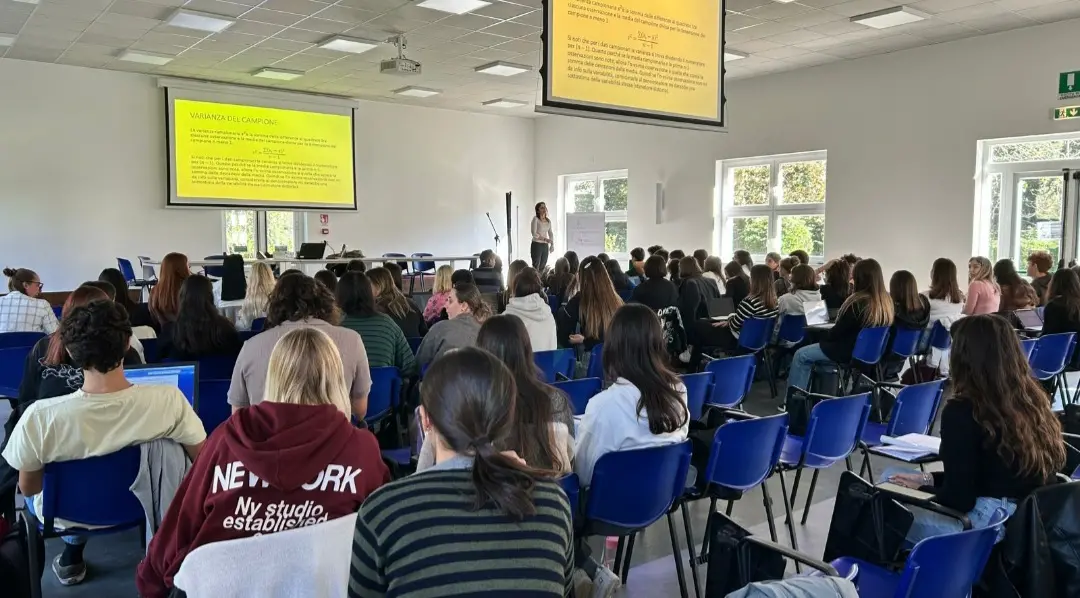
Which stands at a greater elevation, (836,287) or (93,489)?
(836,287)

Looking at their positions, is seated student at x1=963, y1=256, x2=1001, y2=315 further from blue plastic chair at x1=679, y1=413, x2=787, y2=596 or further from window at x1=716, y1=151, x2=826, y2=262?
blue plastic chair at x1=679, y1=413, x2=787, y2=596

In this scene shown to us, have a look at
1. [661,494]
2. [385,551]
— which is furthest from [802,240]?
[385,551]

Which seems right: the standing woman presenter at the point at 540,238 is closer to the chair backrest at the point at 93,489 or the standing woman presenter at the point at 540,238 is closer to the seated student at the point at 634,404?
the seated student at the point at 634,404

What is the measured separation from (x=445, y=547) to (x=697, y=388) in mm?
2848

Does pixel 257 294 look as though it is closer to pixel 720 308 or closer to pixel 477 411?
pixel 720 308

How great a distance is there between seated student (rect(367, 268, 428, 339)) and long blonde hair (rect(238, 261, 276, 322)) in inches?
29.3

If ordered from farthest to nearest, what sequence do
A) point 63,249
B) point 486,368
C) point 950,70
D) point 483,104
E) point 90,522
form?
point 483,104 < point 63,249 < point 950,70 < point 90,522 < point 486,368

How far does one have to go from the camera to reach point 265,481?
177cm

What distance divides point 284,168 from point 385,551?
36.9 feet

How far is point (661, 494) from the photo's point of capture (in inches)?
105

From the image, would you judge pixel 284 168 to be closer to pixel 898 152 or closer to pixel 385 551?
pixel 898 152

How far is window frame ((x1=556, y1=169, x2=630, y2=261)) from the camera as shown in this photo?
1321 centimetres

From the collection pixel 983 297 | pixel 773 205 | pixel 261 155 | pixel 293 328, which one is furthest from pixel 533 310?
pixel 261 155

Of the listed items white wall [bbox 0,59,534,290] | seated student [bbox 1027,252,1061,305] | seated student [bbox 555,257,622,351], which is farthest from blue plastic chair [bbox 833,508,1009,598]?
white wall [bbox 0,59,534,290]
